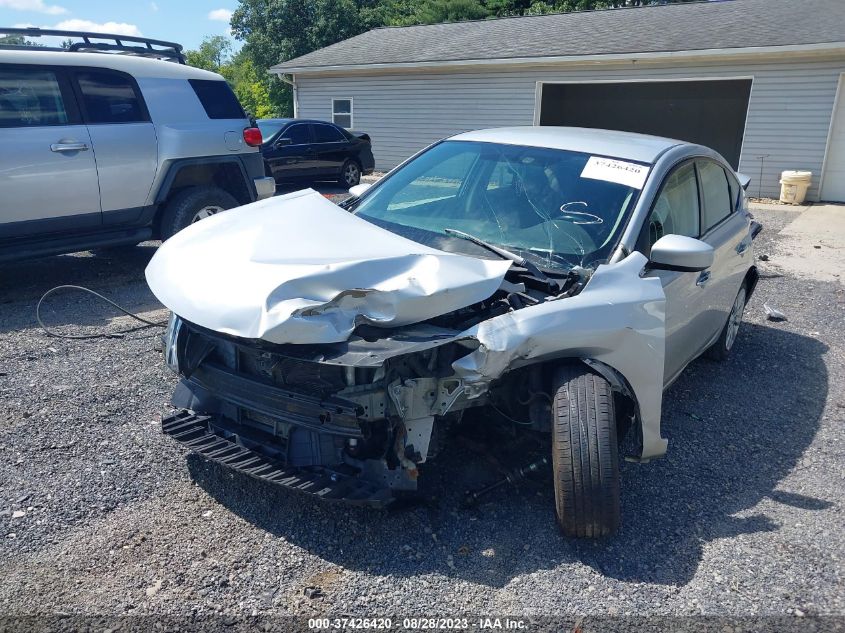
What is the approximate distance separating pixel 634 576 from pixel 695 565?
0.30 metres

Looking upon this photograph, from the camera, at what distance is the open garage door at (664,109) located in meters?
20.6

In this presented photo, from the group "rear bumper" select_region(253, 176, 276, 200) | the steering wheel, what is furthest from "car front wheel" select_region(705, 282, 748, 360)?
"rear bumper" select_region(253, 176, 276, 200)

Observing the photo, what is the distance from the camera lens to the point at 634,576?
2908 millimetres

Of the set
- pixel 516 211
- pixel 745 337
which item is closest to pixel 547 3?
pixel 745 337

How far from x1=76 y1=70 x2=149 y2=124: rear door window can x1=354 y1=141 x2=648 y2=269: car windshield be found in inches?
141

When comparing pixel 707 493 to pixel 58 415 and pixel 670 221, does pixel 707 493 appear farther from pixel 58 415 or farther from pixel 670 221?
pixel 58 415

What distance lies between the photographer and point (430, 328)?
2986 mm

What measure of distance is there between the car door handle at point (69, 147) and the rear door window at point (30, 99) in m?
0.23

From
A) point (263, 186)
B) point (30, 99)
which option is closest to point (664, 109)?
point (263, 186)

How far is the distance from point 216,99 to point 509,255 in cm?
538

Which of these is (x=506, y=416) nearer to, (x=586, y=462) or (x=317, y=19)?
(x=586, y=462)

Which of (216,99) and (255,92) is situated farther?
(255,92)

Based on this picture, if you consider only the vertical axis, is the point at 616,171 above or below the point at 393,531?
above

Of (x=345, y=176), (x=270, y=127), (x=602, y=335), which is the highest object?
(x=602, y=335)
